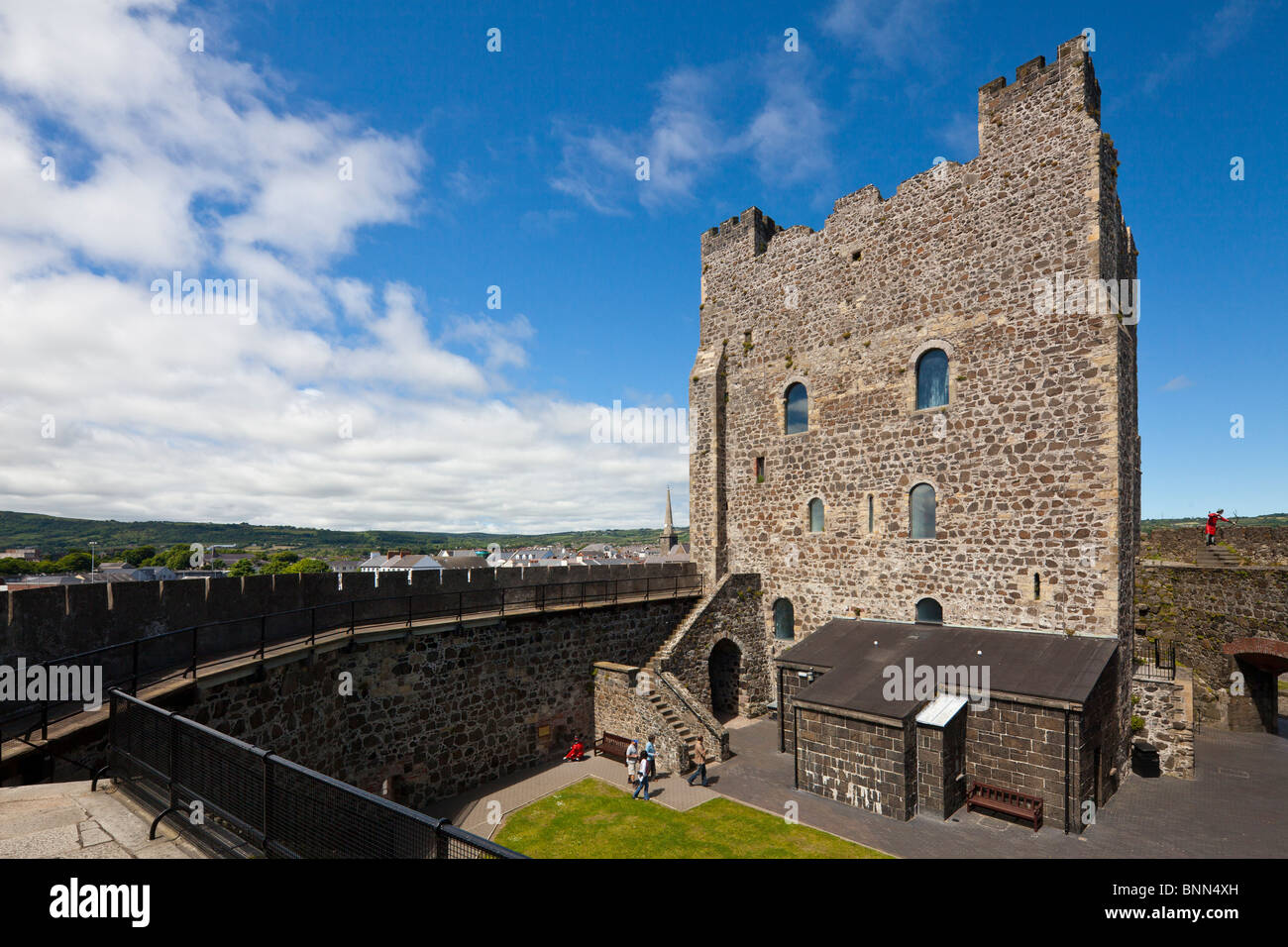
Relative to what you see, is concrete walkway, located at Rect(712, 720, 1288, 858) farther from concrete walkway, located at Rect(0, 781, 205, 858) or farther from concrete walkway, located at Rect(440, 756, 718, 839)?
concrete walkway, located at Rect(0, 781, 205, 858)

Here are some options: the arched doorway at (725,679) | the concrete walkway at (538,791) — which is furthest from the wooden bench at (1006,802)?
the arched doorway at (725,679)

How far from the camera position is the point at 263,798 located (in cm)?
501

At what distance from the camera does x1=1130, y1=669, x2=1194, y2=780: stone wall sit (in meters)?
14.5

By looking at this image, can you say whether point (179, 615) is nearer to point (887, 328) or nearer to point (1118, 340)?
point (887, 328)

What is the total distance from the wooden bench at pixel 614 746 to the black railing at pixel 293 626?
3.58 metres

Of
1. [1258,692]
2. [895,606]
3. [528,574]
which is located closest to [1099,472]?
[895,606]

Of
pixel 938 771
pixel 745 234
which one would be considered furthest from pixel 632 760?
pixel 745 234

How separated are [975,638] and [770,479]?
7826 millimetres

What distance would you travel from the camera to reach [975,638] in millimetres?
15000

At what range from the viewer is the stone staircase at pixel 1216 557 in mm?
18939

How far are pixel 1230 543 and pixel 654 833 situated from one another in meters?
20.5

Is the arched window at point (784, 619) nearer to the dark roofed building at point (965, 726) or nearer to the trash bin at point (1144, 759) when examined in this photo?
the dark roofed building at point (965, 726)

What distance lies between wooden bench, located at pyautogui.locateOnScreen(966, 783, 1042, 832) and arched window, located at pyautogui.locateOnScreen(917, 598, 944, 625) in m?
4.53

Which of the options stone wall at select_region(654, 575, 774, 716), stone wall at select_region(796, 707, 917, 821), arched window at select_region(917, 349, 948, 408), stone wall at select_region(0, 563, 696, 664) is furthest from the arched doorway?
arched window at select_region(917, 349, 948, 408)
